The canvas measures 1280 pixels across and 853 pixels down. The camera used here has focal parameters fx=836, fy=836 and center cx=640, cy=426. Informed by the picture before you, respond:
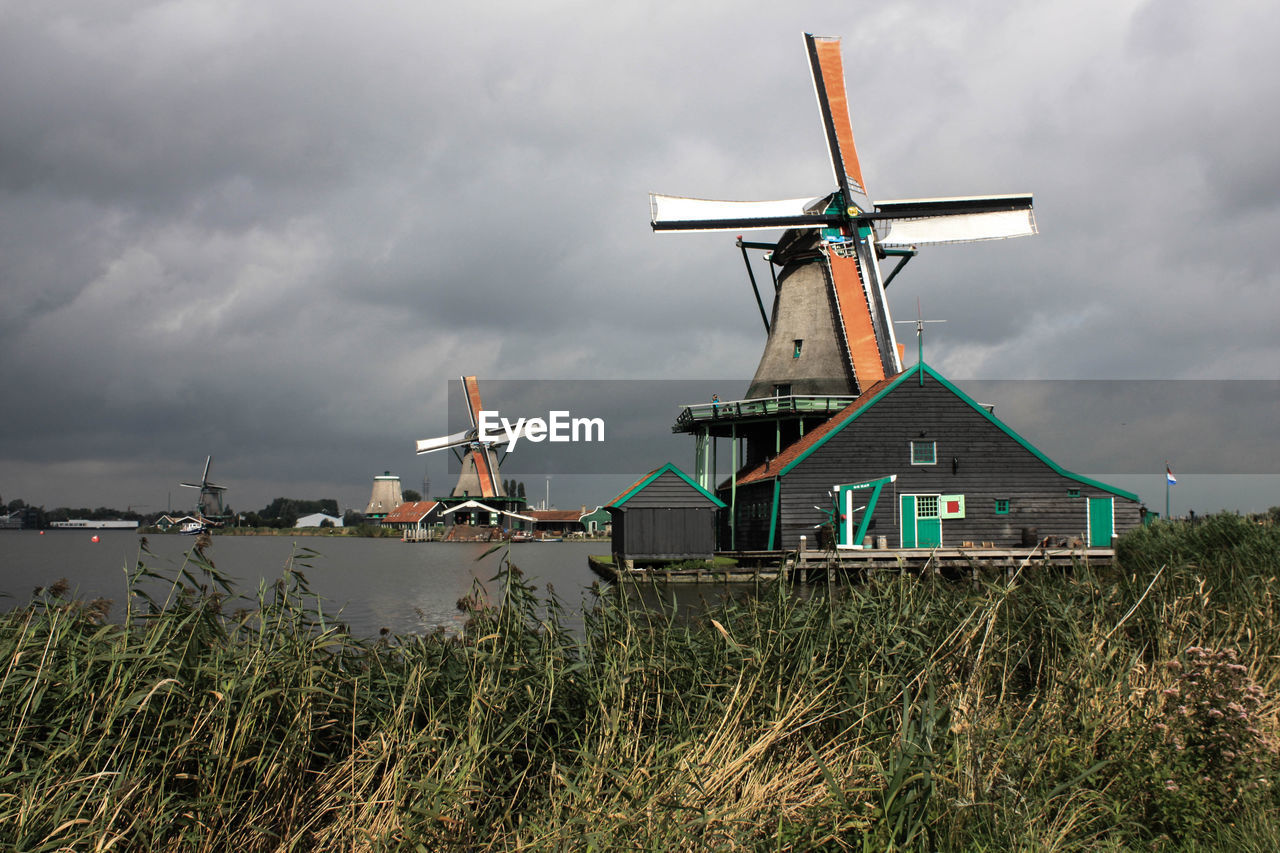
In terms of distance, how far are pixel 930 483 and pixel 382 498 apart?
300ft

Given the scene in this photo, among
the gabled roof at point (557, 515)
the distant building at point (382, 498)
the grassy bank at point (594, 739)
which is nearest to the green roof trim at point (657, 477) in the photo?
the grassy bank at point (594, 739)

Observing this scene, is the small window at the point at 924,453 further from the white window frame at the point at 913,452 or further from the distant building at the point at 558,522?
the distant building at the point at 558,522

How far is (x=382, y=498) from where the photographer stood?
104 m

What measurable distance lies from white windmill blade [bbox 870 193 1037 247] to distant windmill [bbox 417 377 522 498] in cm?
4366

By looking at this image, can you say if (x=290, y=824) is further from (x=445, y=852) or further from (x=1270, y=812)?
(x=1270, y=812)

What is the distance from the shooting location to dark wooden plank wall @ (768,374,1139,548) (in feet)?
71.4

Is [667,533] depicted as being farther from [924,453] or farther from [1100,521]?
[1100,521]

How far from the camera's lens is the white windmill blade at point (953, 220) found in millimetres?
27750

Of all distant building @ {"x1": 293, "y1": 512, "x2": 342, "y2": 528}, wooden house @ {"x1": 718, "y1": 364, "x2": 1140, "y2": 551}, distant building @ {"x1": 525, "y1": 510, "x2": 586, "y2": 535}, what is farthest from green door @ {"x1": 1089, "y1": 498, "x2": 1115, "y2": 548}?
distant building @ {"x1": 293, "y1": 512, "x2": 342, "y2": 528}

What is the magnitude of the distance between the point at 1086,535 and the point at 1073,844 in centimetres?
2094

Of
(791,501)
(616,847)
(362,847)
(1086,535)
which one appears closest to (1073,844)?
(616,847)

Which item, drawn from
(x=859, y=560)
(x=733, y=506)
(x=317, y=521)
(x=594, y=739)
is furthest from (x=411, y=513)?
(x=594, y=739)

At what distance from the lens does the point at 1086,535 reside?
21969mm

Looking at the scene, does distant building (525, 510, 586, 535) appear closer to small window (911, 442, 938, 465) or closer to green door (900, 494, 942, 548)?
green door (900, 494, 942, 548)
